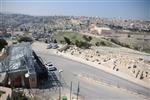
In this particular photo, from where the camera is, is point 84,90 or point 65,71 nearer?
point 84,90

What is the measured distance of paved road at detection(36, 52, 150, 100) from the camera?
63.7ft

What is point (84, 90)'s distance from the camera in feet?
66.0

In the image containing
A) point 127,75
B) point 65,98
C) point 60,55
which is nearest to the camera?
point 65,98

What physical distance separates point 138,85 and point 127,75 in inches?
91.4

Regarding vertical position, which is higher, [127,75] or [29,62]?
[29,62]

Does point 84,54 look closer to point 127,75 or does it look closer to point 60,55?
point 60,55

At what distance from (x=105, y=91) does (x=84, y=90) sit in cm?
154

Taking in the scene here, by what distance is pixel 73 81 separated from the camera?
22.3m

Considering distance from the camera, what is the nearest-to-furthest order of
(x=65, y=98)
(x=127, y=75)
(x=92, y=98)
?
(x=65, y=98) < (x=92, y=98) < (x=127, y=75)

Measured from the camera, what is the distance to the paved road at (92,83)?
1941 centimetres

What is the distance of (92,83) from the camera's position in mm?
22141

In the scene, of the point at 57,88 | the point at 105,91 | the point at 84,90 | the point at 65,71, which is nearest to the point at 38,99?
the point at 57,88

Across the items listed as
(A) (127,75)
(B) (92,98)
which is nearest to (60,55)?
Answer: (A) (127,75)

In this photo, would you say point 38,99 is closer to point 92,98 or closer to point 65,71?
point 92,98
